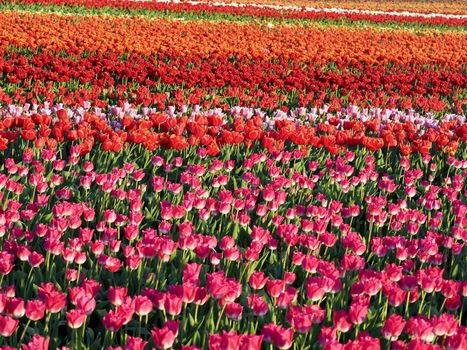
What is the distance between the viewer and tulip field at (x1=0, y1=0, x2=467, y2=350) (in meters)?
2.67

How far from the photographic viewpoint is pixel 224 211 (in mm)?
3871

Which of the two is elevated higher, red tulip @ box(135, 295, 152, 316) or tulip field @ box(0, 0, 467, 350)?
red tulip @ box(135, 295, 152, 316)

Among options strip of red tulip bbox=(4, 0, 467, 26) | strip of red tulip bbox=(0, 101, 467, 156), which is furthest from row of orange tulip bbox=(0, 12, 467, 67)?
strip of red tulip bbox=(0, 101, 467, 156)

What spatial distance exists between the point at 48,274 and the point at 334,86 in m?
7.29

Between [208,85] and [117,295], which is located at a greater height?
[117,295]

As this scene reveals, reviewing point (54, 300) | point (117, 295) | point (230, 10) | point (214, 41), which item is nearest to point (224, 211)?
point (117, 295)

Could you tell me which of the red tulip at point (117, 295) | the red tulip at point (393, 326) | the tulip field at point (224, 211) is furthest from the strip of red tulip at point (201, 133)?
the red tulip at point (393, 326)

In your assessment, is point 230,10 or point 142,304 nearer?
point 142,304

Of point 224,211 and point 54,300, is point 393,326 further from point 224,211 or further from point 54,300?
point 224,211

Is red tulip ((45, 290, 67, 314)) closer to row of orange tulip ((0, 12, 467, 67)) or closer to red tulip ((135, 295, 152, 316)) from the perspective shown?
red tulip ((135, 295, 152, 316))

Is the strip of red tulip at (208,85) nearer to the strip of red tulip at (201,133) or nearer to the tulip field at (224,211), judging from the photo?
the tulip field at (224,211)

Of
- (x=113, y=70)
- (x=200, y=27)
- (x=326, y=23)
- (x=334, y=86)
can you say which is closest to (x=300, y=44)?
(x=200, y=27)

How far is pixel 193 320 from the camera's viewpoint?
2799 mm

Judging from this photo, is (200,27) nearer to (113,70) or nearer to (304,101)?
(113,70)
